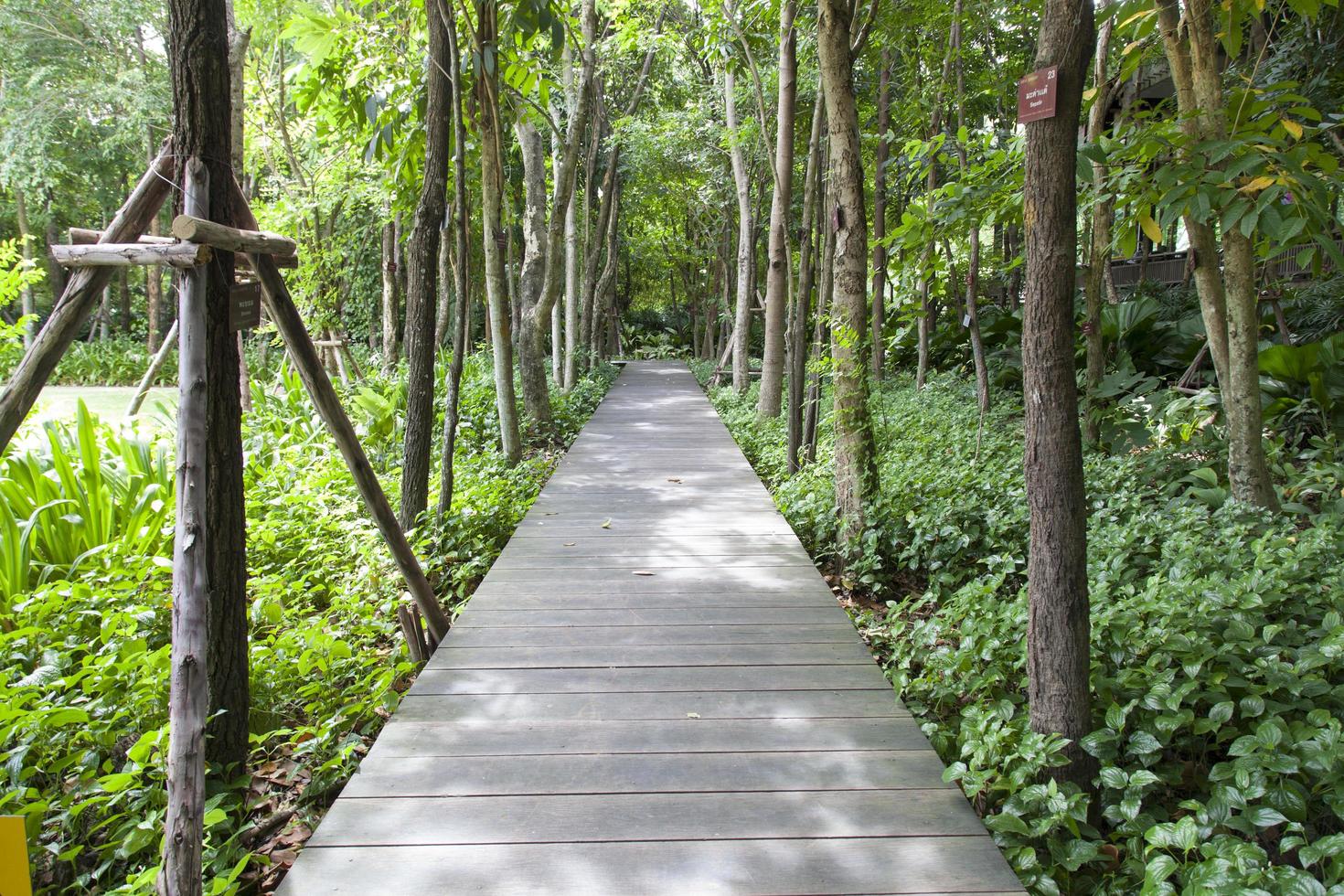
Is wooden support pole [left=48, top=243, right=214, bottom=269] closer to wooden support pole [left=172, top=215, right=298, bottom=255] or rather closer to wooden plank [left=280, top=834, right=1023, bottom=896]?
wooden support pole [left=172, top=215, right=298, bottom=255]

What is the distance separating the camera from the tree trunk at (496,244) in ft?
20.4

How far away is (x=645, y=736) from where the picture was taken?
2830 millimetres

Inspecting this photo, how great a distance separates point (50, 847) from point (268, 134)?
37.0 feet

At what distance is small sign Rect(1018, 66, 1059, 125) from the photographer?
229 centimetres

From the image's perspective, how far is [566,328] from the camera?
1234 centimetres

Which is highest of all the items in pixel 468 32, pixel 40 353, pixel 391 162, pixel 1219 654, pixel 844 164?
pixel 468 32

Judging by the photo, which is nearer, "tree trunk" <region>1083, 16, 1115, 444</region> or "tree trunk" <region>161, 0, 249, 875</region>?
"tree trunk" <region>161, 0, 249, 875</region>

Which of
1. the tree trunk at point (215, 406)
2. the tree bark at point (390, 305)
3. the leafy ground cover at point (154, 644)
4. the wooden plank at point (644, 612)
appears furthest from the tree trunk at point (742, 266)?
the tree trunk at point (215, 406)

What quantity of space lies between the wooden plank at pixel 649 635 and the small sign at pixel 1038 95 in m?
2.20

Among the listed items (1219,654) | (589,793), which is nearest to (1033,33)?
(1219,654)

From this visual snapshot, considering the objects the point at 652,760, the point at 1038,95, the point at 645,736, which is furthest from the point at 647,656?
the point at 1038,95

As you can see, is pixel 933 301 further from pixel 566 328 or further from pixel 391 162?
pixel 391 162

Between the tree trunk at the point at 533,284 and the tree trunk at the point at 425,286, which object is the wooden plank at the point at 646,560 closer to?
the tree trunk at the point at 425,286

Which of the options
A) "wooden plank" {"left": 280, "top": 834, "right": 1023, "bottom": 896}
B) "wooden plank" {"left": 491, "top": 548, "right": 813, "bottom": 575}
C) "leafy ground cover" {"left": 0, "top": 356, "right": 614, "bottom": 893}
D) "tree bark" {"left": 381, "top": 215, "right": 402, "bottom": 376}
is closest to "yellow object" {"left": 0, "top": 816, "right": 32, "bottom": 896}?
"leafy ground cover" {"left": 0, "top": 356, "right": 614, "bottom": 893}
